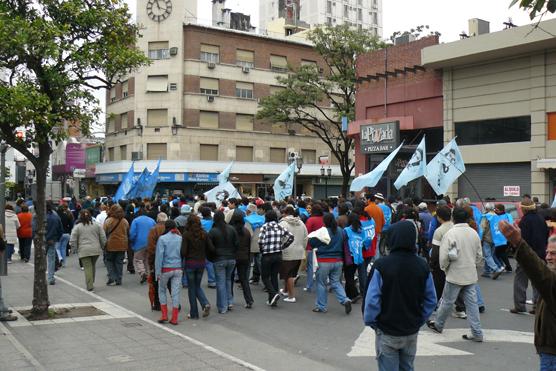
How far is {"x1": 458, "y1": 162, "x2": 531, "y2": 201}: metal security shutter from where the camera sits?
21672 mm

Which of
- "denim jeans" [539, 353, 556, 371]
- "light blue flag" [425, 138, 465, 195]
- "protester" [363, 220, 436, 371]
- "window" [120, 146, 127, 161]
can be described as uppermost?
"window" [120, 146, 127, 161]

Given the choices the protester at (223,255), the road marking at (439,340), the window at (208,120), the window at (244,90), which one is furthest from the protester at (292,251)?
the window at (244,90)

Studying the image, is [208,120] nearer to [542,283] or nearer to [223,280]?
[223,280]

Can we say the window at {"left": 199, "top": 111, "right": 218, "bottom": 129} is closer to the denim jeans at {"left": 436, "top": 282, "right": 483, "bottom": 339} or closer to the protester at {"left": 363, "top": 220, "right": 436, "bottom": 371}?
the denim jeans at {"left": 436, "top": 282, "right": 483, "bottom": 339}

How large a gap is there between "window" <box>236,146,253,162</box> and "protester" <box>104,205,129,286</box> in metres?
32.7

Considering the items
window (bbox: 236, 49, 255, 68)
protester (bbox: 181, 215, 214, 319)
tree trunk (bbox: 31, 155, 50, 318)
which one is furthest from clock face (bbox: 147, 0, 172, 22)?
protester (bbox: 181, 215, 214, 319)

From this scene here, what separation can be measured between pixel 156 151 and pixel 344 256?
35.2 m

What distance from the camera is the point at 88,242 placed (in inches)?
461

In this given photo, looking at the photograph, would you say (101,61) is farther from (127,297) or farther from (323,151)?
(323,151)

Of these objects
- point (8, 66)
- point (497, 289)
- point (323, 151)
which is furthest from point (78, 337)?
point (323, 151)

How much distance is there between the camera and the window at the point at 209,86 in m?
44.0

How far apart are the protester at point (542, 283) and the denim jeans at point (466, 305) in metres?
3.70

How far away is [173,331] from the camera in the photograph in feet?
27.1

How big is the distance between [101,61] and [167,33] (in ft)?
116
